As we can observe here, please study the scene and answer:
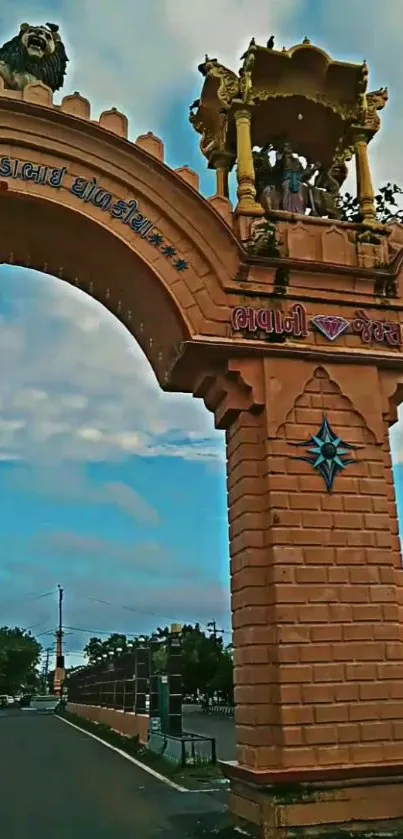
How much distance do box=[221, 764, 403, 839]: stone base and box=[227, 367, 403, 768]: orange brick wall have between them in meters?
0.18

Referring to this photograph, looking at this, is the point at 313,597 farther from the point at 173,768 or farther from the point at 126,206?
the point at 173,768

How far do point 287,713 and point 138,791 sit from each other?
450 cm

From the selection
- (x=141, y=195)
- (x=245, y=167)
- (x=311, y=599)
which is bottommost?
(x=311, y=599)

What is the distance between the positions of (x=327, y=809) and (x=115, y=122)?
6488 millimetres

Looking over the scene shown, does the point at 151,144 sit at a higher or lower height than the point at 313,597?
higher

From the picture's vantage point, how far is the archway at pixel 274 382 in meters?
6.77

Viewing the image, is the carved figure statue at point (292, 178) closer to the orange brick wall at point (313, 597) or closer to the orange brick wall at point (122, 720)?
the orange brick wall at point (313, 597)

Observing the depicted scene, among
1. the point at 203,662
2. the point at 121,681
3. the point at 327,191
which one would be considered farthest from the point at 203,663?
the point at 327,191

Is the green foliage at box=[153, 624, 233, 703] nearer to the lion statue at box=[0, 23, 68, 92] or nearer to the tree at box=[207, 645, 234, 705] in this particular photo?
the tree at box=[207, 645, 234, 705]

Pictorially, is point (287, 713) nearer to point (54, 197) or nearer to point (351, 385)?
point (351, 385)

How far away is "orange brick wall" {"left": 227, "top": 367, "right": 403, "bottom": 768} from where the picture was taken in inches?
263

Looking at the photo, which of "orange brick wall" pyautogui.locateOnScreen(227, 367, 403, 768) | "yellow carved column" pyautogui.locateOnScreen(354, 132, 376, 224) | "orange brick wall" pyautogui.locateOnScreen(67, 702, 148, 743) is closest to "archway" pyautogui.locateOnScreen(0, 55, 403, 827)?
→ "orange brick wall" pyautogui.locateOnScreen(227, 367, 403, 768)

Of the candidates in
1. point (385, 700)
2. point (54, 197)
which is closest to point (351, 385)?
point (385, 700)

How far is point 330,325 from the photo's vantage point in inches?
309
